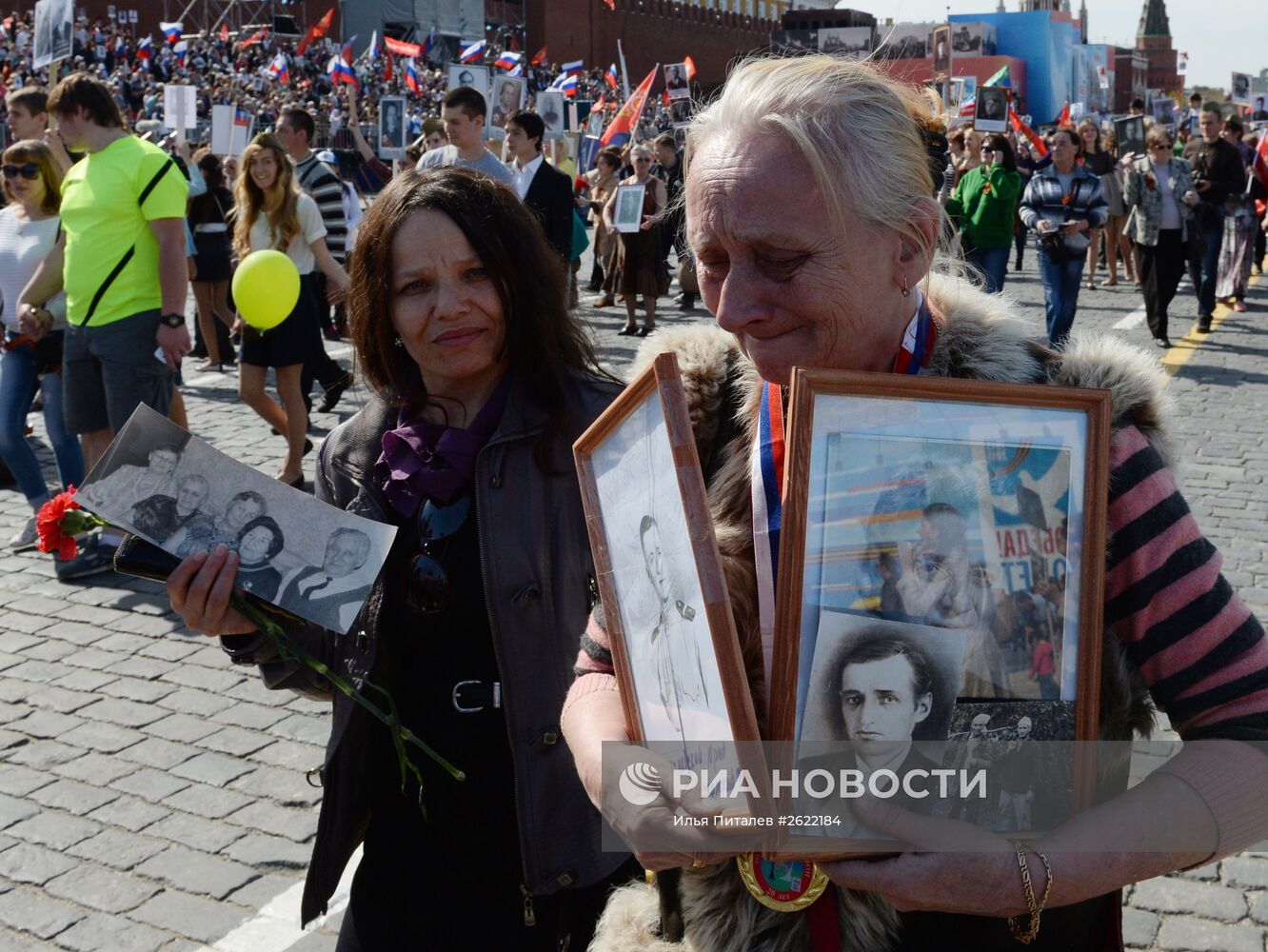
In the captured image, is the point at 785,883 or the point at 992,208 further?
the point at 992,208

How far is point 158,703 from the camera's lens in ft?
15.9

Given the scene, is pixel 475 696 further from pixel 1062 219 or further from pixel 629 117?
pixel 629 117

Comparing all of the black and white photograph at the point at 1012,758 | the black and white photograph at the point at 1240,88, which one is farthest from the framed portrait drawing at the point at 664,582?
the black and white photograph at the point at 1240,88

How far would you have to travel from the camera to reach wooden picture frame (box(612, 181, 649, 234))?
13227mm

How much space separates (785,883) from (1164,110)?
3583 cm

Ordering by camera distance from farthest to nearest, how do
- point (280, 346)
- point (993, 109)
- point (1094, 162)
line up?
point (993, 109) → point (1094, 162) → point (280, 346)

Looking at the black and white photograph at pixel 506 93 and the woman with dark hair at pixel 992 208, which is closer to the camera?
the woman with dark hair at pixel 992 208

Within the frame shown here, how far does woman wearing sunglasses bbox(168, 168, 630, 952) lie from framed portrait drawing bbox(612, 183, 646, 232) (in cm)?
1106

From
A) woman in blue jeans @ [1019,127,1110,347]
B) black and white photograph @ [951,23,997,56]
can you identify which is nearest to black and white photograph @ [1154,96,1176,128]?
black and white photograph @ [951,23,997,56]

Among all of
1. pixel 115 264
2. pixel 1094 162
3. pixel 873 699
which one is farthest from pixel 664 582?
pixel 1094 162

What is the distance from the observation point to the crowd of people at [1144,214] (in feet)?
36.4

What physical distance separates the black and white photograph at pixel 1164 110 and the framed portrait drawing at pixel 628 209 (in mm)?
22959

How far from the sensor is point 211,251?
437 inches

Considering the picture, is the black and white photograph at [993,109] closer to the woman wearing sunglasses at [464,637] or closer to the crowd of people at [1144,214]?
the crowd of people at [1144,214]
